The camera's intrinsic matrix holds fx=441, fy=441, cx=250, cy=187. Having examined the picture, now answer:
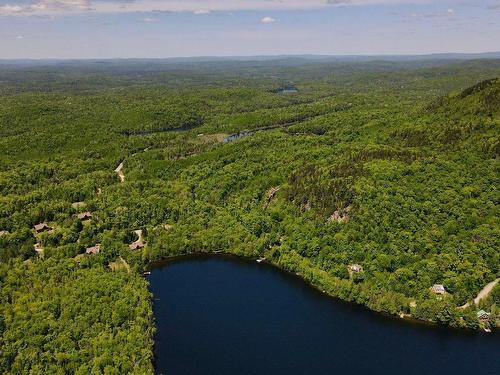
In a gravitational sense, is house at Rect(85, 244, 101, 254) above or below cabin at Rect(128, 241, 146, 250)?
above

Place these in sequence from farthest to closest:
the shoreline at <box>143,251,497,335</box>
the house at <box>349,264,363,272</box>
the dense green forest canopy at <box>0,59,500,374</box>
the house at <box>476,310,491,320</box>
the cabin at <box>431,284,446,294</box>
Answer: the house at <box>349,264,363,272</box>
the cabin at <box>431,284,446,294</box>
the shoreline at <box>143,251,497,335</box>
the house at <box>476,310,491,320</box>
the dense green forest canopy at <box>0,59,500,374</box>

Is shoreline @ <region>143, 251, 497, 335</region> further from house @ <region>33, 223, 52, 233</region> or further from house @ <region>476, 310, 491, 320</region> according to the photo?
house @ <region>33, 223, 52, 233</region>

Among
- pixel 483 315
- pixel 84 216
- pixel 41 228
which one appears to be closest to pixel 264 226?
pixel 84 216

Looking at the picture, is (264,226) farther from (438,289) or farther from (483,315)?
(483,315)

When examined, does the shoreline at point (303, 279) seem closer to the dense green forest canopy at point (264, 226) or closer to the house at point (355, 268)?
the dense green forest canopy at point (264, 226)

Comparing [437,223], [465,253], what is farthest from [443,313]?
[437,223]

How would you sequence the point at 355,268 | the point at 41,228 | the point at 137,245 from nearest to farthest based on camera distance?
the point at 355,268 → the point at 137,245 → the point at 41,228

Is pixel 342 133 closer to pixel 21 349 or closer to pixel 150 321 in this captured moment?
pixel 150 321

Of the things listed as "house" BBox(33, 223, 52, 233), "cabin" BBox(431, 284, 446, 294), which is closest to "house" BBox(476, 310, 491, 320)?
"cabin" BBox(431, 284, 446, 294)
